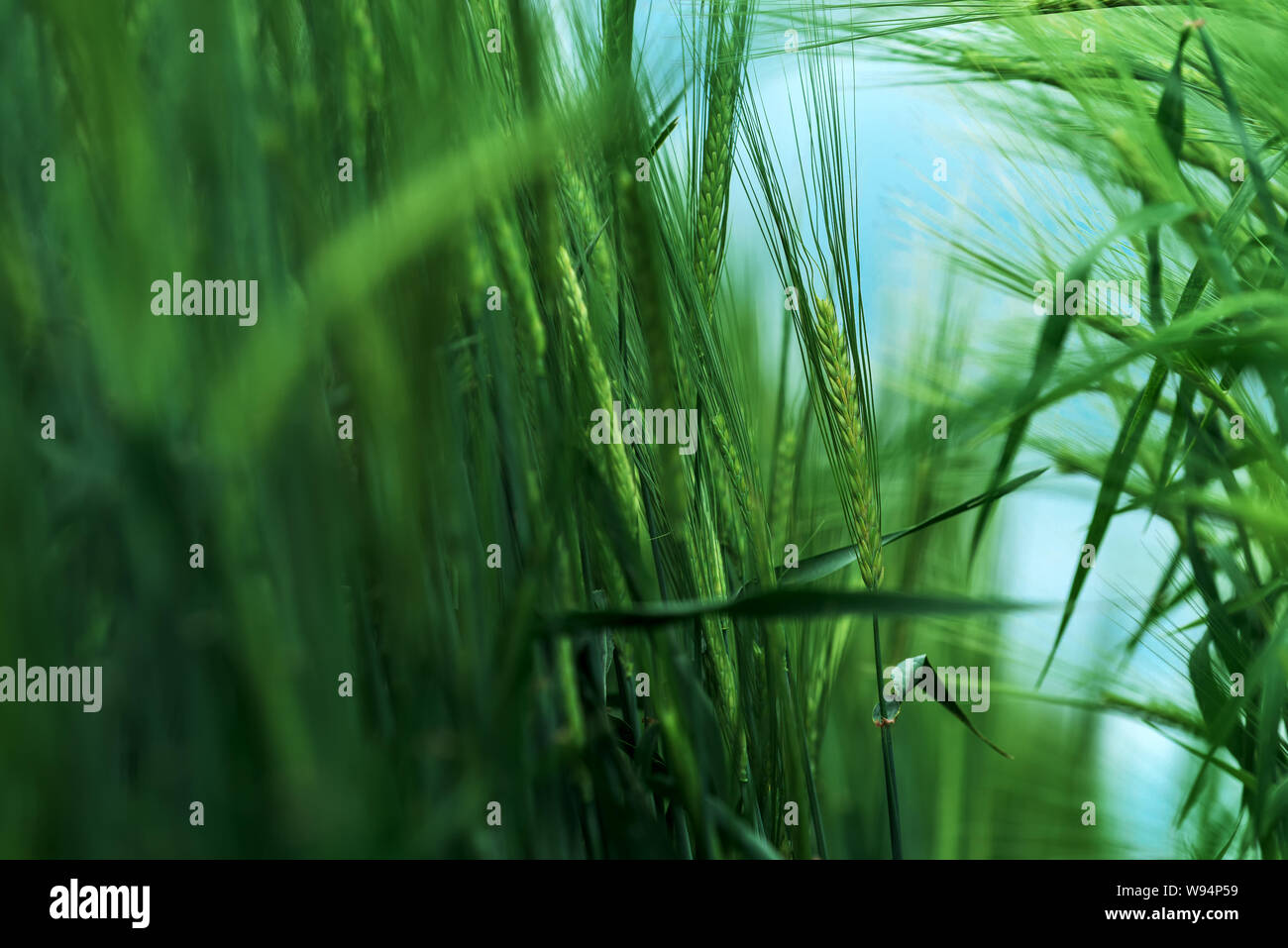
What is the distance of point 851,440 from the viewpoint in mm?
322

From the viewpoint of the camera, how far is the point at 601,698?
0.85ft

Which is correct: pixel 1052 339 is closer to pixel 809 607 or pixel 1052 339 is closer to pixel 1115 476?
pixel 1115 476

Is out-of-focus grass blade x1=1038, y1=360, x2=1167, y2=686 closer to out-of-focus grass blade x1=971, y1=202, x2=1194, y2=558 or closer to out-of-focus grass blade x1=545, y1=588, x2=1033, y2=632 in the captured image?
out-of-focus grass blade x1=971, y1=202, x2=1194, y2=558

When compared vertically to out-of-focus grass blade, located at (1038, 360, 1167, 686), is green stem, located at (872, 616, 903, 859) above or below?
below

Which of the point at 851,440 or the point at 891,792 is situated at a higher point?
the point at 851,440

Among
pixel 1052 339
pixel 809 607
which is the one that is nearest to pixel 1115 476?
pixel 1052 339

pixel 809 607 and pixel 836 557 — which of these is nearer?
pixel 809 607

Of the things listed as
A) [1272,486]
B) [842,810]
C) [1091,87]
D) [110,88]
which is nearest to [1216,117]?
[1091,87]

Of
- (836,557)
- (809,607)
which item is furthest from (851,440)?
(809,607)

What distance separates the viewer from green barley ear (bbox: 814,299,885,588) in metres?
0.32

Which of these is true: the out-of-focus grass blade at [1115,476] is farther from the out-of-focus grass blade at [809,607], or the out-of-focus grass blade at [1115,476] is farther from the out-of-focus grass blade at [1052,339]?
the out-of-focus grass blade at [809,607]

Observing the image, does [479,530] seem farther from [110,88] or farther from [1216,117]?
[1216,117]

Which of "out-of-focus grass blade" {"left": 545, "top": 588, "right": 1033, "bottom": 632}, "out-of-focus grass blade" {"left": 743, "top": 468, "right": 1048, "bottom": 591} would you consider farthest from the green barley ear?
"out-of-focus grass blade" {"left": 545, "top": 588, "right": 1033, "bottom": 632}
